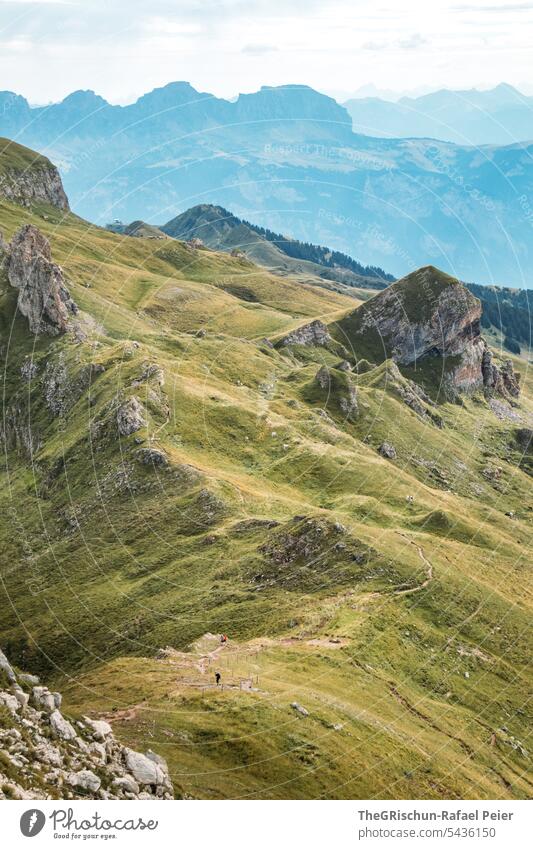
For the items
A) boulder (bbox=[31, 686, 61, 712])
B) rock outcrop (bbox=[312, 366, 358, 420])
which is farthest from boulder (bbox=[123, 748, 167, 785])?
rock outcrop (bbox=[312, 366, 358, 420])

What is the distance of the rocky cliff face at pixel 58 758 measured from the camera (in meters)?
49.1

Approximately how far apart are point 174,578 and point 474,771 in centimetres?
4954

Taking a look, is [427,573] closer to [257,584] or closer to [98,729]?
[257,584]

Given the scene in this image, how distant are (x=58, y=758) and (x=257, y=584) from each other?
196ft

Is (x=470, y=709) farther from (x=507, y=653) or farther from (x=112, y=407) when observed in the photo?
(x=112, y=407)

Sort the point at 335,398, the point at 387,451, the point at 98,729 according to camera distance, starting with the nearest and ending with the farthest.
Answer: the point at 98,729, the point at 387,451, the point at 335,398

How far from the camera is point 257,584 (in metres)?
111

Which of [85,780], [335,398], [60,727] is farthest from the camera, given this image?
[335,398]

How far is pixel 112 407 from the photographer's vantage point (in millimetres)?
156000

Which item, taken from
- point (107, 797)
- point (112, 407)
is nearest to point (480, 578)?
point (112, 407)

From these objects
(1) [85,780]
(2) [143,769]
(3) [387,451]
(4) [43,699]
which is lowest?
(2) [143,769]

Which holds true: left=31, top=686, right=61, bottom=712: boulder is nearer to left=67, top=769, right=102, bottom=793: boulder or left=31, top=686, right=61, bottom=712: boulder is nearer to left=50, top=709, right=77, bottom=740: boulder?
left=50, top=709, right=77, bottom=740: boulder

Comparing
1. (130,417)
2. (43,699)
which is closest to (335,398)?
(130,417)

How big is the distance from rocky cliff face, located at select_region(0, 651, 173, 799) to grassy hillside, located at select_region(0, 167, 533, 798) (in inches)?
207
